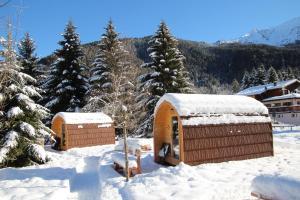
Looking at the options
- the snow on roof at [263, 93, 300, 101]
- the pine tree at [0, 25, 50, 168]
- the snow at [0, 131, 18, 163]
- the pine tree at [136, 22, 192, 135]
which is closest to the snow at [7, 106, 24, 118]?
the pine tree at [0, 25, 50, 168]

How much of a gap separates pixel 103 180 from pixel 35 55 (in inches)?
1046

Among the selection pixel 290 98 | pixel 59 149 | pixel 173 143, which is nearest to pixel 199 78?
pixel 290 98

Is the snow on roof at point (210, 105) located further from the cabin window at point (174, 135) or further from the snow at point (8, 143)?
the snow at point (8, 143)

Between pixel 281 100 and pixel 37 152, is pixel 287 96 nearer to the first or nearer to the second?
pixel 281 100

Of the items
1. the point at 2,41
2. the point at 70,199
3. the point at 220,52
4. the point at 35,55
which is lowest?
the point at 70,199

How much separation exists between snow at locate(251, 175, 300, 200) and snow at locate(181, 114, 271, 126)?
A: 583 centimetres

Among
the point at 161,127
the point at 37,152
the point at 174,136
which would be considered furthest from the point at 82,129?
the point at 174,136

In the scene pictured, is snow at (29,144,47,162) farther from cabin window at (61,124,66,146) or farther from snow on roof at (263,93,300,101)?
snow on roof at (263,93,300,101)

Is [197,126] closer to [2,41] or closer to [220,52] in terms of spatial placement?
[2,41]

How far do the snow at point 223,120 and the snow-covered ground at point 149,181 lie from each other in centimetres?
168

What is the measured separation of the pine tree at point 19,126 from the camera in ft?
48.9

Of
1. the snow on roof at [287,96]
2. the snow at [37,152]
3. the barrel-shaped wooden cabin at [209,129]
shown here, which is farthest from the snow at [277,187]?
the snow on roof at [287,96]

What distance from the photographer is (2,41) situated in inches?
268

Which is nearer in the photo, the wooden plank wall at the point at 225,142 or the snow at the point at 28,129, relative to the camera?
the wooden plank wall at the point at 225,142
